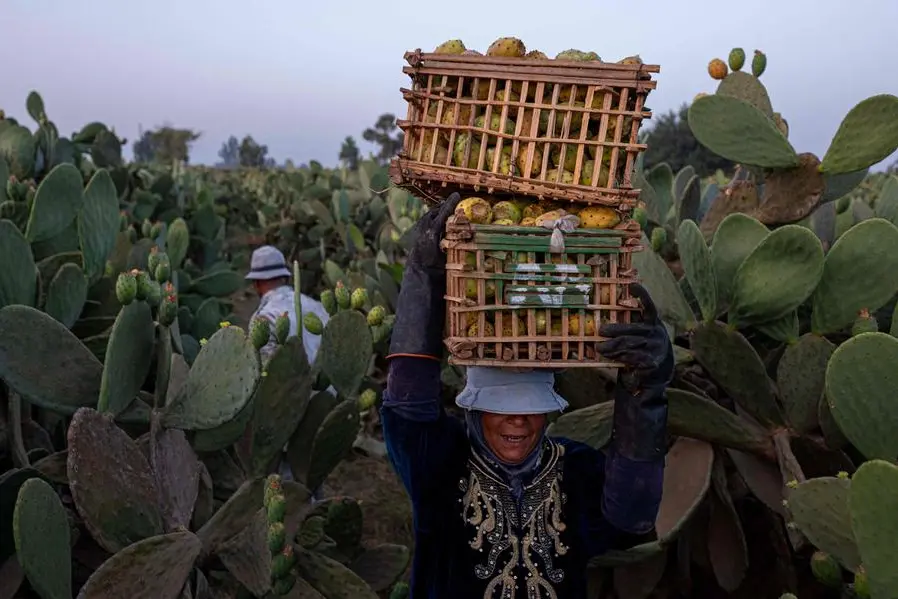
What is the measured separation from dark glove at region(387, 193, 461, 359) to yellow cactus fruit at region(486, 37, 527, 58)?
0.33 m

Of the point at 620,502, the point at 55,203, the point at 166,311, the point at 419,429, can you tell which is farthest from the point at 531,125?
the point at 55,203

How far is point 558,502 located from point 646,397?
0.32 meters

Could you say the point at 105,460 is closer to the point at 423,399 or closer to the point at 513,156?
the point at 423,399

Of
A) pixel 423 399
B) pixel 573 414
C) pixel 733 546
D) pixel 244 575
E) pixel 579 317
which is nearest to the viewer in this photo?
pixel 579 317

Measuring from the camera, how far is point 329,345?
7.39 ft

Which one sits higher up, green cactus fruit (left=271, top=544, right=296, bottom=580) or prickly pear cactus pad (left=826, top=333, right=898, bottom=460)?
prickly pear cactus pad (left=826, top=333, right=898, bottom=460)

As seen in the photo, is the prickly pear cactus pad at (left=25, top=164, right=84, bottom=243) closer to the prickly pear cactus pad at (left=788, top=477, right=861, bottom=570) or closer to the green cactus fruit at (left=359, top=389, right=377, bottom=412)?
the green cactus fruit at (left=359, top=389, right=377, bottom=412)

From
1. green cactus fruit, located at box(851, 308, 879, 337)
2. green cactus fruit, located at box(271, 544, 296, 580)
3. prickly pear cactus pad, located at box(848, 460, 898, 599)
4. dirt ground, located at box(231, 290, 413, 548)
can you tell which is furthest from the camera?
dirt ground, located at box(231, 290, 413, 548)

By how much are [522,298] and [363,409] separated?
112 cm

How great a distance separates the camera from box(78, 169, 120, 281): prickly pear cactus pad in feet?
7.90

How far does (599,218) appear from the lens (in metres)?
1.46

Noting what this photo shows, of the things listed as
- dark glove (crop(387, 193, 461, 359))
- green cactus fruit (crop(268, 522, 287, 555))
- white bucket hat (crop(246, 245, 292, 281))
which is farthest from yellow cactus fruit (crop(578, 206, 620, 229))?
white bucket hat (crop(246, 245, 292, 281))

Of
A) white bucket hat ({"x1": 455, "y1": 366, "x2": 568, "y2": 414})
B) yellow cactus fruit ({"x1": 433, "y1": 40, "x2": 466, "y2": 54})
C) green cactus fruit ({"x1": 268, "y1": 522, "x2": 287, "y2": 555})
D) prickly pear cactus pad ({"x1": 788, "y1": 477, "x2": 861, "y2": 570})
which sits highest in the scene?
yellow cactus fruit ({"x1": 433, "y1": 40, "x2": 466, "y2": 54})

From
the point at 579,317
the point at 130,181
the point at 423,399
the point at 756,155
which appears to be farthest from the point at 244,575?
the point at 130,181
